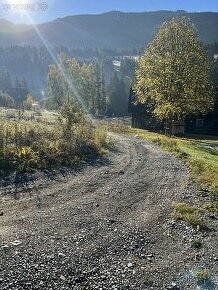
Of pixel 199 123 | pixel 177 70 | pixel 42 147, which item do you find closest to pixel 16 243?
pixel 42 147

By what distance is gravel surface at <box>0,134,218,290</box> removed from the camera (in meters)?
11.4

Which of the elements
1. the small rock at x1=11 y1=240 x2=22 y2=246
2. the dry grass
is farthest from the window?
the small rock at x1=11 y1=240 x2=22 y2=246

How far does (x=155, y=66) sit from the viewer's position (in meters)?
50.4

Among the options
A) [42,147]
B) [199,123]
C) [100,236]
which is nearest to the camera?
[100,236]

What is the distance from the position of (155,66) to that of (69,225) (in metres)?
38.4

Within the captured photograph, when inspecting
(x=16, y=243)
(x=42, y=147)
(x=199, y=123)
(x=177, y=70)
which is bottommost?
(x=199, y=123)

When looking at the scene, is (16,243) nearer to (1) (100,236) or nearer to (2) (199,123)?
(1) (100,236)

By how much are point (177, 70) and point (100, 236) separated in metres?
38.9

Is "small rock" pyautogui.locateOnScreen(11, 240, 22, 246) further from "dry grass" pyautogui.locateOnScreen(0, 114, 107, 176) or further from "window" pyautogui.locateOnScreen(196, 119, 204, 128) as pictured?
"window" pyautogui.locateOnScreen(196, 119, 204, 128)

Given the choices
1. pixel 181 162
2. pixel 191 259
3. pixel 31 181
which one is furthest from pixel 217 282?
pixel 181 162

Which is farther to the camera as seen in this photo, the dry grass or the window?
the window

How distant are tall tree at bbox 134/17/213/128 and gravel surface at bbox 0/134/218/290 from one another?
96.4 feet

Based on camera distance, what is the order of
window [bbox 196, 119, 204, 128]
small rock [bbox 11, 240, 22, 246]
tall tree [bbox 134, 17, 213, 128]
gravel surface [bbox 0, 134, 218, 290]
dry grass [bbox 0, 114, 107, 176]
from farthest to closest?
1. window [bbox 196, 119, 204, 128]
2. tall tree [bbox 134, 17, 213, 128]
3. dry grass [bbox 0, 114, 107, 176]
4. small rock [bbox 11, 240, 22, 246]
5. gravel surface [bbox 0, 134, 218, 290]

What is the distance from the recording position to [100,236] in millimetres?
14016
